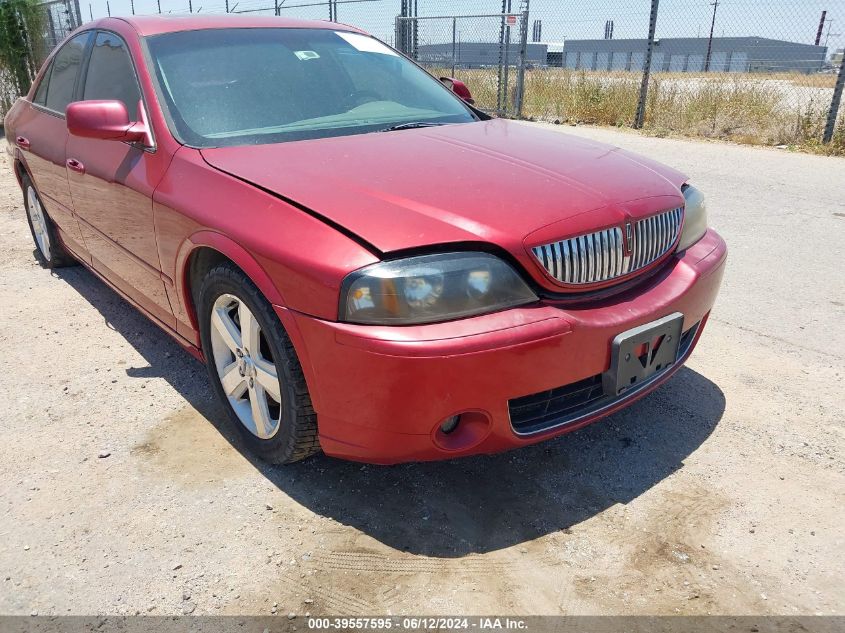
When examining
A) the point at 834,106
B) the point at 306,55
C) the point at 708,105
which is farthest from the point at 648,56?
the point at 306,55

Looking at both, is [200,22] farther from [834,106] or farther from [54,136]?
[834,106]

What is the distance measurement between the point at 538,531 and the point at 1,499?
75.6 inches

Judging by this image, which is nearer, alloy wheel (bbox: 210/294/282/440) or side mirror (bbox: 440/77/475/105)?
alloy wheel (bbox: 210/294/282/440)

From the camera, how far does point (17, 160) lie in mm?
4910

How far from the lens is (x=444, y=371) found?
6.31 feet

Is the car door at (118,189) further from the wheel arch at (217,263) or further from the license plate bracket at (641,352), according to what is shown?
the license plate bracket at (641,352)

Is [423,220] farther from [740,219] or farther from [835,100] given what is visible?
[835,100]

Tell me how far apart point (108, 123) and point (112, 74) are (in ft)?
2.21

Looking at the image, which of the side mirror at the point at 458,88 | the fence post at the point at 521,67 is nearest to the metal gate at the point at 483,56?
the fence post at the point at 521,67

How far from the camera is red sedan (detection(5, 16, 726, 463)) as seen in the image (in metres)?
1.99

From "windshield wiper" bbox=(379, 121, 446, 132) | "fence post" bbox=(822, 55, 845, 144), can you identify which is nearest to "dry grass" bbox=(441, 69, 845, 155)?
"fence post" bbox=(822, 55, 845, 144)

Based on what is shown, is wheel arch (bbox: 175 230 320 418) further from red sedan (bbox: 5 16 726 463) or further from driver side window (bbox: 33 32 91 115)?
driver side window (bbox: 33 32 91 115)

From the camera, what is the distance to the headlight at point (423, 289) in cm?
194

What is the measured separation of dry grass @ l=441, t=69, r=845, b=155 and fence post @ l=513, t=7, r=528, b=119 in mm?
305
